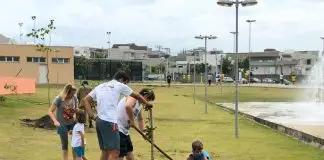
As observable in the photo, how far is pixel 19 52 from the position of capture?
6172cm

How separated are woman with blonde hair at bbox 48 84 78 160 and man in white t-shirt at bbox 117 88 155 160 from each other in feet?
3.89

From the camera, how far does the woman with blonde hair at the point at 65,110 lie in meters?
9.45

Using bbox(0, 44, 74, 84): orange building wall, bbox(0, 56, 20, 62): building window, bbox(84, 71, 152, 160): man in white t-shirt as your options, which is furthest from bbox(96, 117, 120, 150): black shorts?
bbox(0, 56, 20, 62): building window

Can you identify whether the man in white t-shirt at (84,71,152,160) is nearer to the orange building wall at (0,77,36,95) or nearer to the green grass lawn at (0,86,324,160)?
the green grass lawn at (0,86,324,160)

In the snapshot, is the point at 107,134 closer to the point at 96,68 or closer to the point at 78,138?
the point at 78,138

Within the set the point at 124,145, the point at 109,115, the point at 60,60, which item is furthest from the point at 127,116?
the point at 60,60

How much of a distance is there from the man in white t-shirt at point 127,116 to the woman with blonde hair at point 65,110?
1.18m

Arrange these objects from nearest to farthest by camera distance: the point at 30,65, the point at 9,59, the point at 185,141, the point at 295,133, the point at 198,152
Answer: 1. the point at 198,152
2. the point at 185,141
3. the point at 295,133
4. the point at 9,59
5. the point at 30,65

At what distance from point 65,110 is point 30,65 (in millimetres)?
54248

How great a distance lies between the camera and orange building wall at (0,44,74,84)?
200 feet

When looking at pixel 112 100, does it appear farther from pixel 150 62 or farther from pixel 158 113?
pixel 150 62

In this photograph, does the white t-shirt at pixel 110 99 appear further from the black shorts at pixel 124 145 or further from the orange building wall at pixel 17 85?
the orange building wall at pixel 17 85

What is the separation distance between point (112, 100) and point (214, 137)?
29.2 feet

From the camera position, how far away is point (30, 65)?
62.1 m
